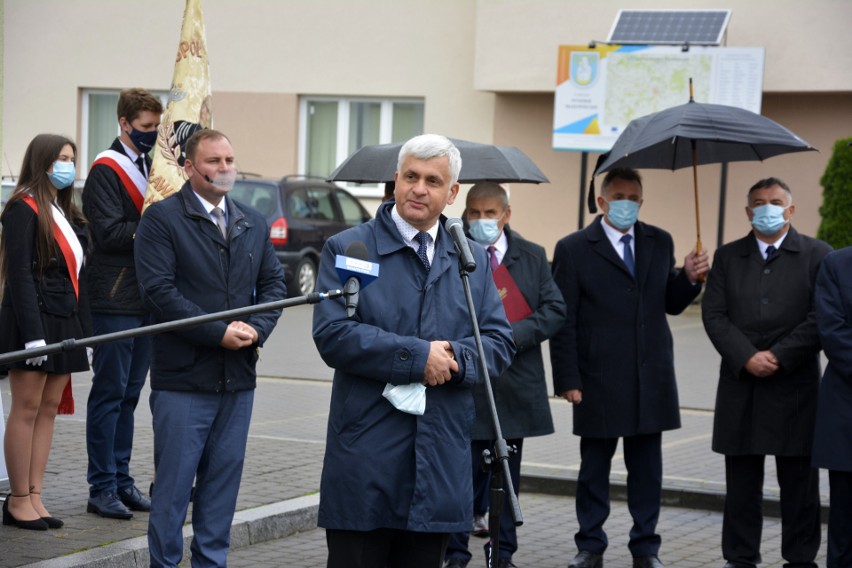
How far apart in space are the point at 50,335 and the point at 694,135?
10.9 feet

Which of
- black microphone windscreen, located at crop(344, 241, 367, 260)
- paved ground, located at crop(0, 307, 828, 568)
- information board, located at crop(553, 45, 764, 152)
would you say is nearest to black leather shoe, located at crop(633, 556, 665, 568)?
paved ground, located at crop(0, 307, 828, 568)

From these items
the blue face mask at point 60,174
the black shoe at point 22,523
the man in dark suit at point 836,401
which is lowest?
the black shoe at point 22,523

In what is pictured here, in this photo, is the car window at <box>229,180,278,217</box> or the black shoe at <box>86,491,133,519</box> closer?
the black shoe at <box>86,491,133,519</box>

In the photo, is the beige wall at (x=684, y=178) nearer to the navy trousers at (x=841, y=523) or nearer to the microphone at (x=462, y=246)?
the navy trousers at (x=841, y=523)

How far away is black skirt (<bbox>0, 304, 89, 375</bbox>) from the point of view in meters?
6.51

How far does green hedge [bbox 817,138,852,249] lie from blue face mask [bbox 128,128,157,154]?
1434cm

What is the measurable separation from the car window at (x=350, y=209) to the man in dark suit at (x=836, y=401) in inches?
611

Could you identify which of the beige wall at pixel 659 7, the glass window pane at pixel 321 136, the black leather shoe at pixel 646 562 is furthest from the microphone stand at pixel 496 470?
the glass window pane at pixel 321 136

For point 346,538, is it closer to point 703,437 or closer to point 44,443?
point 44,443

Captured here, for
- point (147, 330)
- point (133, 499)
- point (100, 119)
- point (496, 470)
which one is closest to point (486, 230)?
point (133, 499)

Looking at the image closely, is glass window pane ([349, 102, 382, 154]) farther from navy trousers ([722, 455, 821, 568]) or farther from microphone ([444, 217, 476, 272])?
microphone ([444, 217, 476, 272])

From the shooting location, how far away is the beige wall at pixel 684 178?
71.4 ft

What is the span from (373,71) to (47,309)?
18645 millimetres

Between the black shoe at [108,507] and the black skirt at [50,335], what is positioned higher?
the black skirt at [50,335]
